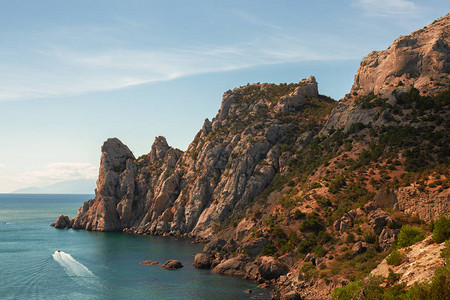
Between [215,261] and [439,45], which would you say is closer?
[215,261]

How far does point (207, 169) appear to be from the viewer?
440ft

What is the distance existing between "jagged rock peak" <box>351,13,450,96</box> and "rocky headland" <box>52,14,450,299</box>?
0.36 metres

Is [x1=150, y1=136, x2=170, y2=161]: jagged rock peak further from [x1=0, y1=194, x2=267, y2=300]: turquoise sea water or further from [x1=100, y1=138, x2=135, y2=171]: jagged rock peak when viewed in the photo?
[x1=0, y1=194, x2=267, y2=300]: turquoise sea water

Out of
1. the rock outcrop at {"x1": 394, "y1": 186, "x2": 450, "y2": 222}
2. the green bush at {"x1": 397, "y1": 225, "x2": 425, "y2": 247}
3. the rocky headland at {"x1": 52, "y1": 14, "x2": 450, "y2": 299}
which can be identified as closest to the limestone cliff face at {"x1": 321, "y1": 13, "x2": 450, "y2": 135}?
the rocky headland at {"x1": 52, "y1": 14, "x2": 450, "y2": 299}

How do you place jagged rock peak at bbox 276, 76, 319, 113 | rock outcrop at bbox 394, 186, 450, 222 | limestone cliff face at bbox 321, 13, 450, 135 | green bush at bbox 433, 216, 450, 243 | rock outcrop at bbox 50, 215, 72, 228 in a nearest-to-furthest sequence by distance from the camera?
green bush at bbox 433, 216, 450, 243 < rock outcrop at bbox 394, 186, 450, 222 < limestone cliff face at bbox 321, 13, 450, 135 < jagged rock peak at bbox 276, 76, 319, 113 < rock outcrop at bbox 50, 215, 72, 228

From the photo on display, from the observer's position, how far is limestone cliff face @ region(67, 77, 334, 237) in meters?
122

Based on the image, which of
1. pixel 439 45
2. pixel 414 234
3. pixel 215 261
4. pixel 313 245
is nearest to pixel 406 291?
pixel 414 234

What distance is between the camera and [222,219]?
385 ft

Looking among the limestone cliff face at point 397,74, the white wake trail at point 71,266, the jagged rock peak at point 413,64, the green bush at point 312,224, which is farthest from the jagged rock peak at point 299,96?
the white wake trail at point 71,266

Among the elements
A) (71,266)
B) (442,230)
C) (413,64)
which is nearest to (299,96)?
(413,64)

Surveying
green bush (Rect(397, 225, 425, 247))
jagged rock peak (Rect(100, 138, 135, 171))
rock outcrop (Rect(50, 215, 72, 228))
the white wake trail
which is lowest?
the white wake trail

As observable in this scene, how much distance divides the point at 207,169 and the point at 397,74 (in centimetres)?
7347

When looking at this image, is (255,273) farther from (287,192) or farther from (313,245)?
(287,192)

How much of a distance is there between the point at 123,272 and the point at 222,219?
45568 millimetres
